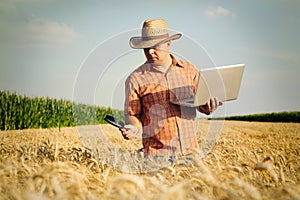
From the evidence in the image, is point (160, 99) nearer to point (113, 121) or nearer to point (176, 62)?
point (176, 62)

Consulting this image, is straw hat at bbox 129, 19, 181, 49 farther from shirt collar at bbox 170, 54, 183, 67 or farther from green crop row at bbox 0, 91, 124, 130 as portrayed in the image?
green crop row at bbox 0, 91, 124, 130

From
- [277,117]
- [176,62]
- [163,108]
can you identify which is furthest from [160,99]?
[277,117]

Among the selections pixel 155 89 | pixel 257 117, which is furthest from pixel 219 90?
pixel 257 117

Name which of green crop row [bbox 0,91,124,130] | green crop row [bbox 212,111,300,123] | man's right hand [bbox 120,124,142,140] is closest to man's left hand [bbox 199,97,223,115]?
man's right hand [bbox 120,124,142,140]

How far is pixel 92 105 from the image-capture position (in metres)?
3.59

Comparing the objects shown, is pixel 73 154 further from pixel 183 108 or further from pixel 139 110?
pixel 183 108

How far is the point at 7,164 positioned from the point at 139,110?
1.43m

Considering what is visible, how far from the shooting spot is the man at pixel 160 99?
356 centimetres

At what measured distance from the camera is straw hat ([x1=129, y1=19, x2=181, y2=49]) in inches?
137

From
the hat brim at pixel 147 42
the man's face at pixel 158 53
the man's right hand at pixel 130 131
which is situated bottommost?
the man's right hand at pixel 130 131

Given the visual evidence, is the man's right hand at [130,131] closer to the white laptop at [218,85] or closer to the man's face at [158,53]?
the white laptop at [218,85]

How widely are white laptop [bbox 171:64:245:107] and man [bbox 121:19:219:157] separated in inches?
5.4

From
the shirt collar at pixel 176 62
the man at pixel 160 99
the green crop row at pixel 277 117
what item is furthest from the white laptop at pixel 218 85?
the green crop row at pixel 277 117

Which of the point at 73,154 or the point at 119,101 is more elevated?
the point at 119,101
